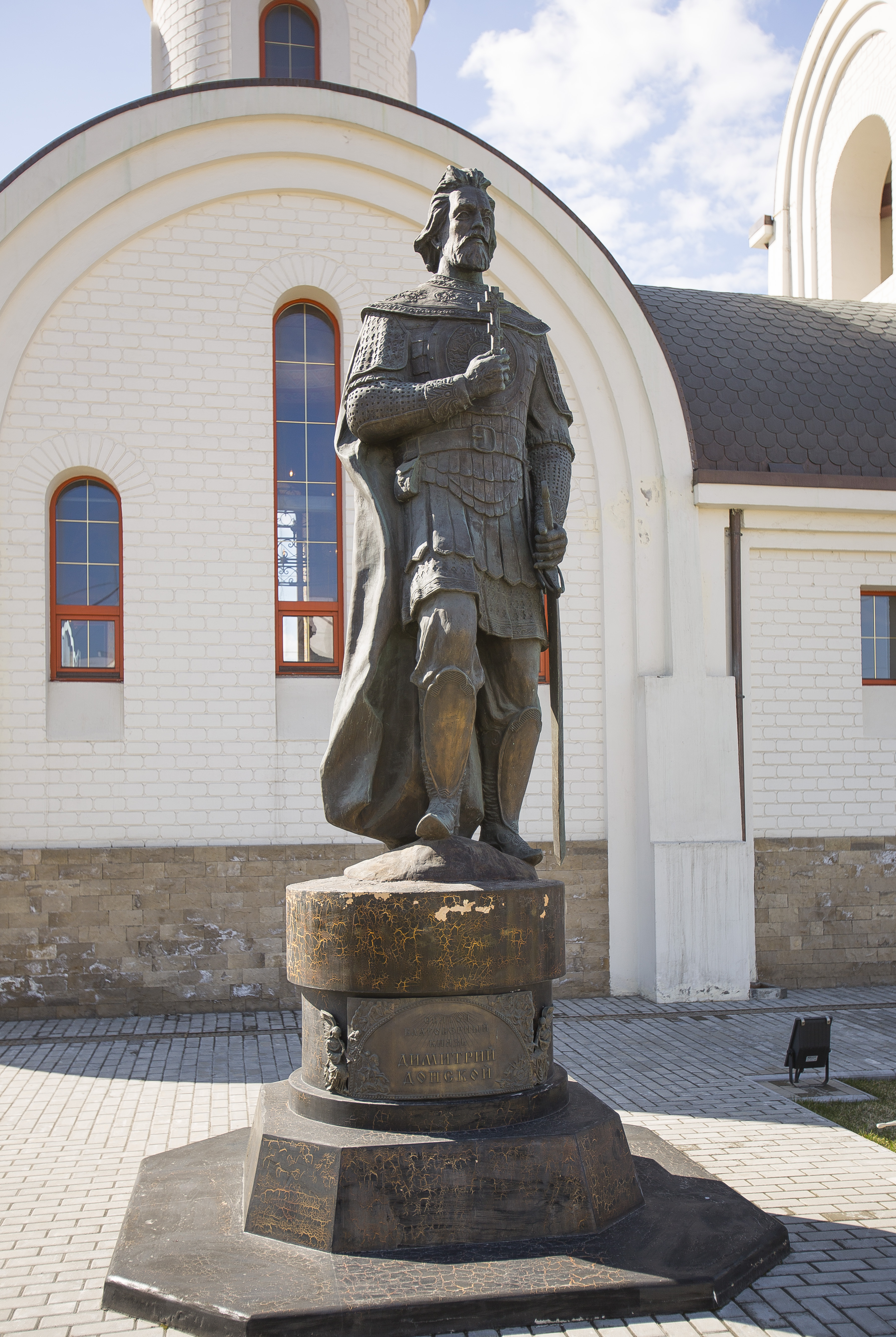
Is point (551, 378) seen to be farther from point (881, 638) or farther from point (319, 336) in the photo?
point (881, 638)

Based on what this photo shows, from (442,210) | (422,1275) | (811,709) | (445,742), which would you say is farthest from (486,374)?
(811,709)

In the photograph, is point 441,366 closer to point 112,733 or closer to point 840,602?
point 112,733

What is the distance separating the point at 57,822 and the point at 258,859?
1723 mm

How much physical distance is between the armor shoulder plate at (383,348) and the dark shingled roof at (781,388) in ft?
21.7

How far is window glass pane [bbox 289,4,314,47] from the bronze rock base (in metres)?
13.3

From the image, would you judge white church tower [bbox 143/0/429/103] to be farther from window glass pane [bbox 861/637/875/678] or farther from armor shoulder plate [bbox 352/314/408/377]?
armor shoulder plate [bbox 352/314/408/377]

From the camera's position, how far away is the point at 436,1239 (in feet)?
12.1

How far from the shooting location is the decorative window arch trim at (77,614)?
9.95 metres

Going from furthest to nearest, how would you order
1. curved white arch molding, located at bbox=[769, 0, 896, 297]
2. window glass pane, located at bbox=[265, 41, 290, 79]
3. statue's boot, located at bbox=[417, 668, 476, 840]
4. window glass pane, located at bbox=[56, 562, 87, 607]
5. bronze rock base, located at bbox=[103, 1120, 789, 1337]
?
1. curved white arch molding, located at bbox=[769, 0, 896, 297]
2. window glass pane, located at bbox=[265, 41, 290, 79]
3. window glass pane, located at bbox=[56, 562, 87, 607]
4. statue's boot, located at bbox=[417, 668, 476, 840]
5. bronze rock base, located at bbox=[103, 1120, 789, 1337]

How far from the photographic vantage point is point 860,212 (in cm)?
1725

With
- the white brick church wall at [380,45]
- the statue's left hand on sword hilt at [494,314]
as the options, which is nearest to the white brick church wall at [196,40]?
the white brick church wall at [380,45]

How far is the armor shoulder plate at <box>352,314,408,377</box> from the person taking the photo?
→ 4512mm

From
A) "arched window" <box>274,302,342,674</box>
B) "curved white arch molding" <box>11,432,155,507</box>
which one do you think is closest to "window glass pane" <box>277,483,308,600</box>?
"arched window" <box>274,302,342,674</box>

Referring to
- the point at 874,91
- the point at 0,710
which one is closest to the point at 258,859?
the point at 0,710
